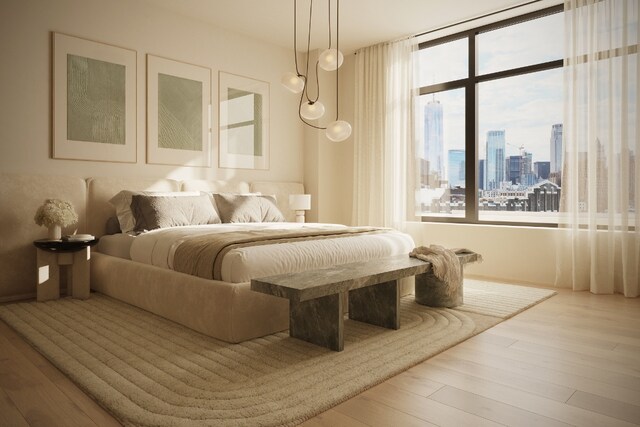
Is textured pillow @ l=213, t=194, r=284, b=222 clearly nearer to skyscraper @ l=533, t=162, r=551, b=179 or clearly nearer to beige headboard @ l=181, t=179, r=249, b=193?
beige headboard @ l=181, t=179, r=249, b=193

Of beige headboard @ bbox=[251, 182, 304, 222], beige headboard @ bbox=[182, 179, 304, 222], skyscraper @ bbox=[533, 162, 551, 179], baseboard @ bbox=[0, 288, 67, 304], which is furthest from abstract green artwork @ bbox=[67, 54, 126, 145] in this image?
skyscraper @ bbox=[533, 162, 551, 179]

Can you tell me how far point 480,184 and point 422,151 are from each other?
78cm

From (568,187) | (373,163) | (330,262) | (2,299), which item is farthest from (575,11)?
(2,299)

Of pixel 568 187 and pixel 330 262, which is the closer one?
pixel 330 262

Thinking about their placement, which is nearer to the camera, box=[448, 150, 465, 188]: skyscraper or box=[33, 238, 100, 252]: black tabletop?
box=[33, 238, 100, 252]: black tabletop

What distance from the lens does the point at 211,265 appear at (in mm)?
2664

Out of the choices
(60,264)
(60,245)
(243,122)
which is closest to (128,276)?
(60,245)

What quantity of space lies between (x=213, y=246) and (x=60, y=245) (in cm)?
155

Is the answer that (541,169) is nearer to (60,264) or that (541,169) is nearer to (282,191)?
(282,191)

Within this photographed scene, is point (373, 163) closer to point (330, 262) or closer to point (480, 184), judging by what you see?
point (480, 184)

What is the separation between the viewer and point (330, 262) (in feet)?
9.83

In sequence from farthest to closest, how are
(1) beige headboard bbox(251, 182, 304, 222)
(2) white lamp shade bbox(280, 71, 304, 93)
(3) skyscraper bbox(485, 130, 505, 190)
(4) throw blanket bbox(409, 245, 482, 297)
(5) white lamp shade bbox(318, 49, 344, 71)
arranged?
1. (1) beige headboard bbox(251, 182, 304, 222)
2. (3) skyscraper bbox(485, 130, 505, 190)
3. (2) white lamp shade bbox(280, 71, 304, 93)
4. (5) white lamp shade bbox(318, 49, 344, 71)
5. (4) throw blanket bbox(409, 245, 482, 297)

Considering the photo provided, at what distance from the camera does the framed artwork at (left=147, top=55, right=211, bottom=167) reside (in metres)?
4.51

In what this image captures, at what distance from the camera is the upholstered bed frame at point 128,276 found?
2545 millimetres
